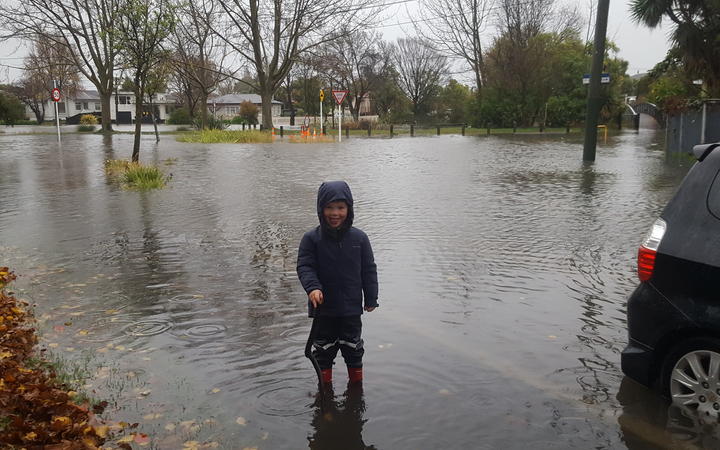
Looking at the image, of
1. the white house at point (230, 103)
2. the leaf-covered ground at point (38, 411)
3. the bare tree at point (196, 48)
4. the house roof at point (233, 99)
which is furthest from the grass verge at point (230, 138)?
the house roof at point (233, 99)

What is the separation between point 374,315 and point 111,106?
10780cm

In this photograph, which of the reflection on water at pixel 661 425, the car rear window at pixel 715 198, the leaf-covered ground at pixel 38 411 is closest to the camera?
the leaf-covered ground at pixel 38 411

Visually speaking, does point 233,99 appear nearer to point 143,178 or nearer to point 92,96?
point 92,96

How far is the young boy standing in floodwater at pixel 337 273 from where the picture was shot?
4.22m

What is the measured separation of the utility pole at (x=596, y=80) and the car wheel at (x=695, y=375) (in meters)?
15.7

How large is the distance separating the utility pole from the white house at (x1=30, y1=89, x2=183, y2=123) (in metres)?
78.8

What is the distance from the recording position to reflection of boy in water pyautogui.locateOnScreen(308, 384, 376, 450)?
3729 millimetres

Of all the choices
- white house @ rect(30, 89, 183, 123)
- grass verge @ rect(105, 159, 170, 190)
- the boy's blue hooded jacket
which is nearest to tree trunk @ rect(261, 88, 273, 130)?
grass verge @ rect(105, 159, 170, 190)

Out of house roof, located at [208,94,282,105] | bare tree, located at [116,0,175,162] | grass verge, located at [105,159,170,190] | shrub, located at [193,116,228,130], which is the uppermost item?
house roof, located at [208,94,282,105]

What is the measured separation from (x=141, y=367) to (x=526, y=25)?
174 ft

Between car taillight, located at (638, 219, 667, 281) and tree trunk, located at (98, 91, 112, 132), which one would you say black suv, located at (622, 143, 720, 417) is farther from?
Result: tree trunk, located at (98, 91, 112, 132)

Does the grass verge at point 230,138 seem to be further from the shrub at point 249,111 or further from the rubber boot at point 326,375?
the shrub at point 249,111

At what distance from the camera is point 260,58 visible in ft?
134

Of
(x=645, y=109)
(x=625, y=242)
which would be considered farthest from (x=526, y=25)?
(x=625, y=242)
